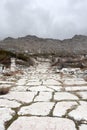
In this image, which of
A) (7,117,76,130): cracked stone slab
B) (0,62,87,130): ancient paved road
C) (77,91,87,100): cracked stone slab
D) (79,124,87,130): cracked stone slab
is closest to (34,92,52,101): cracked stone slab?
(0,62,87,130): ancient paved road

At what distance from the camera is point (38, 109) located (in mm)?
3691

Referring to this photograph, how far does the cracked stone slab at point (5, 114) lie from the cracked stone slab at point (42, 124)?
0.17 m

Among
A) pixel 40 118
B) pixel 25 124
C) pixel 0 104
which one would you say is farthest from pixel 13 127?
pixel 0 104

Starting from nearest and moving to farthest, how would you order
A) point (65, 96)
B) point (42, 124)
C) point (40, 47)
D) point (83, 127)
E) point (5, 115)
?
point (83, 127) < point (42, 124) < point (5, 115) < point (65, 96) < point (40, 47)

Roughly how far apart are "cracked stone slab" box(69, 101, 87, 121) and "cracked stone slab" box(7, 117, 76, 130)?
19 centimetres

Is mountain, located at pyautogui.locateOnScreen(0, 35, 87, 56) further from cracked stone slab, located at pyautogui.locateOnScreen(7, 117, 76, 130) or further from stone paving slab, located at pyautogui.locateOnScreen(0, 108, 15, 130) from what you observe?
cracked stone slab, located at pyautogui.locateOnScreen(7, 117, 76, 130)

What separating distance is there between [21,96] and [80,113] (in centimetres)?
165

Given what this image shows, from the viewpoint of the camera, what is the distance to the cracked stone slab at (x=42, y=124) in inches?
115

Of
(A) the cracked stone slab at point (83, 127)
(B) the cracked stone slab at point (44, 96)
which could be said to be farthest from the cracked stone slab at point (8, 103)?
(A) the cracked stone slab at point (83, 127)

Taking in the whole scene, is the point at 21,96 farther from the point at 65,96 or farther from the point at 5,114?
the point at 5,114

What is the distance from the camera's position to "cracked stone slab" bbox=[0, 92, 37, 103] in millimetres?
4414

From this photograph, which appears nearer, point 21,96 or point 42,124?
point 42,124

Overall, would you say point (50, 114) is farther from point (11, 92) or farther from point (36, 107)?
point (11, 92)

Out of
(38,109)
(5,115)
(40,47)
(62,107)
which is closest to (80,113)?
(62,107)
